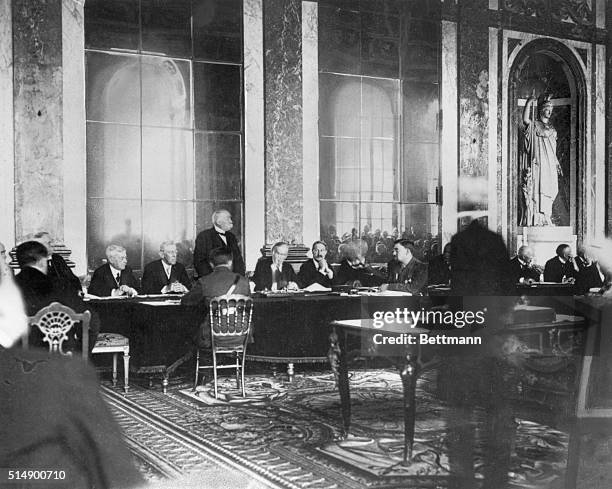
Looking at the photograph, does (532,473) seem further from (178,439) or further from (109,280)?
(109,280)

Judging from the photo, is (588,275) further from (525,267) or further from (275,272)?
(275,272)

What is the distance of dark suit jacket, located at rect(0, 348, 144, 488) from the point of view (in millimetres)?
1972

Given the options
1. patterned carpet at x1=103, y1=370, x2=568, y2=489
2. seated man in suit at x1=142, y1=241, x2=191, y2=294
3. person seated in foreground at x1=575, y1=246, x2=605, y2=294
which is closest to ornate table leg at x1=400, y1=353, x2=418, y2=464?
patterned carpet at x1=103, y1=370, x2=568, y2=489

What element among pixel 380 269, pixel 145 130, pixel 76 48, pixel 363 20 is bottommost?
Result: pixel 380 269

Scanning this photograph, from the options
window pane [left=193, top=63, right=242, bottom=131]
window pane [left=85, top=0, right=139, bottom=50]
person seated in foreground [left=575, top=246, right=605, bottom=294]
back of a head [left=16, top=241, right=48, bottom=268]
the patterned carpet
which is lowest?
the patterned carpet

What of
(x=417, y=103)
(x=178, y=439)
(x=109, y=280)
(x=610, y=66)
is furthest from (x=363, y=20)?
(x=178, y=439)

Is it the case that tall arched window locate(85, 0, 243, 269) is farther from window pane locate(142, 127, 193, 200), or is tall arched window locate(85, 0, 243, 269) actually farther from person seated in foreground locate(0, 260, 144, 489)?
person seated in foreground locate(0, 260, 144, 489)

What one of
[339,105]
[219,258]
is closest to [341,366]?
[219,258]

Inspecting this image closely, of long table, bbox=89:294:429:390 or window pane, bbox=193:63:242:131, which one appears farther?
window pane, bbox=193:63:242:131

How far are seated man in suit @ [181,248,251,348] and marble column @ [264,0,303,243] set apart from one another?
2755 mm

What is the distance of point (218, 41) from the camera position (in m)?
7.71

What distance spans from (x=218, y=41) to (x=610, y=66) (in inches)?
204

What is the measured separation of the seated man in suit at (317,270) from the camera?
23.3ft

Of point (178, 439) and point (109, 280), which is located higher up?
point (109, 280)
